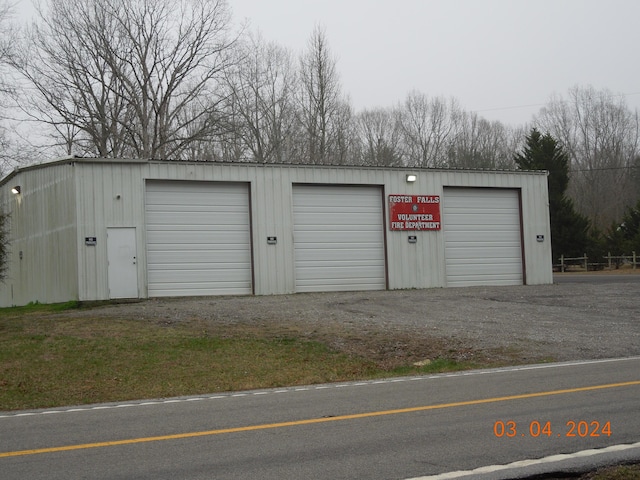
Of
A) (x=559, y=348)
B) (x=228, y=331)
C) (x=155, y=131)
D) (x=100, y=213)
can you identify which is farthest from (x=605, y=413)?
(x=155, y=131)

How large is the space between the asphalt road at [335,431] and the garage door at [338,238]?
17277 millimetres

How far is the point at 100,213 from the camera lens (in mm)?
25344

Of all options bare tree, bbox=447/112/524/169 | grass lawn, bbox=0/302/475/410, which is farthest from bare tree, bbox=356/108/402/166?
grass lawn, bbox=0/302/475/410

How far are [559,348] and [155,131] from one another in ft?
→ 109

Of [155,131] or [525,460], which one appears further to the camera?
[155,131]

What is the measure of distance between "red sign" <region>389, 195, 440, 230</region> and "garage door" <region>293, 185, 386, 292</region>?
1.79ft

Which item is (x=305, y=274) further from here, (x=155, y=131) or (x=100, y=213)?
(x=155, y=131)

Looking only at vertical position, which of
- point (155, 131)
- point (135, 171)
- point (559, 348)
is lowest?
point (559, 348)

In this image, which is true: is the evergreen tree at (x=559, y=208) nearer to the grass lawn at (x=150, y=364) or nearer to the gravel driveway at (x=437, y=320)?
the gravel driveway at (x=437, y=320)

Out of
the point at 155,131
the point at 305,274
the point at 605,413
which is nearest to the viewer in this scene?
the point at 605,413

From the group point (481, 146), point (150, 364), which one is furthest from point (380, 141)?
point (150, 364)

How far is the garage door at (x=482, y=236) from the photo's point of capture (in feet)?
102

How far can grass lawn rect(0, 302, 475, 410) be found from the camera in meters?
12.2
